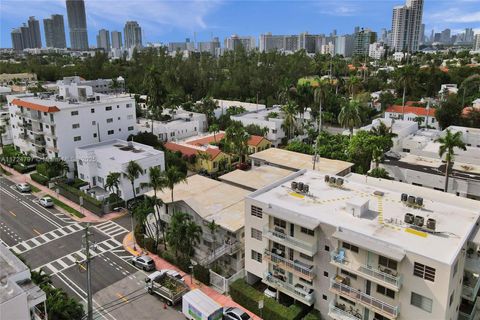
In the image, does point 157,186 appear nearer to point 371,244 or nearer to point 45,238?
point 45,238

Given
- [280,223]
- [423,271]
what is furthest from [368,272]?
[280,223]

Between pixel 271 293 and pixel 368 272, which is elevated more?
pixel 368 272

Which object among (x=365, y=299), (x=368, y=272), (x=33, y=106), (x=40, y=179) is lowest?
(x=40, y=179)

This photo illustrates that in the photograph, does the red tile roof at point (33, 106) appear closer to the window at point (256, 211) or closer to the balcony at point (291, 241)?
the window at point (256, 211)

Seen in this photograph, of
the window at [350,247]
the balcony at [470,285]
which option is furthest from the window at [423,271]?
the balcony at [470,285]

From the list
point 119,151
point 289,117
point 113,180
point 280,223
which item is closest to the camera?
point 280,223

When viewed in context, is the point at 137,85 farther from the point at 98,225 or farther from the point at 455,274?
the point at 455,274

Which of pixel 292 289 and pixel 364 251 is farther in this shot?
pixel 292 289
